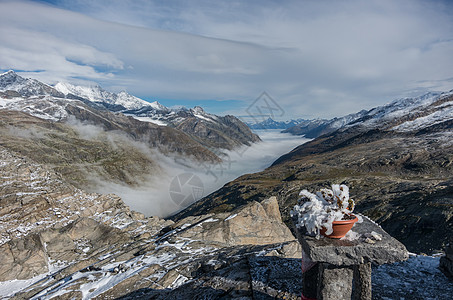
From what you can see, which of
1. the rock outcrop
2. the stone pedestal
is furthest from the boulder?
the stone pedestal

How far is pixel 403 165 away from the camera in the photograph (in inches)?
3925

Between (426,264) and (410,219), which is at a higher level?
(426,264)

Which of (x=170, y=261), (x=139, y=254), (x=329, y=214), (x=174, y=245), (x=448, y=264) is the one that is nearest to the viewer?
(x=329, y=214)

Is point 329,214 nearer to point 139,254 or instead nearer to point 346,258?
point 346,258

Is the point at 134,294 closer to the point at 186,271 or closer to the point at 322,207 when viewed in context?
the point at 186,271

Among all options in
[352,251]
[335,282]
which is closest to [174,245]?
[335,282]

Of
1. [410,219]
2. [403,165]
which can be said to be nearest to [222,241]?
[410,219]

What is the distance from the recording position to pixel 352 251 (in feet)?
18.5

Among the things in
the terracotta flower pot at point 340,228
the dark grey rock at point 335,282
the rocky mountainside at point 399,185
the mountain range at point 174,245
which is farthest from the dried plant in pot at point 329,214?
the rocky mountainside at point 399,185

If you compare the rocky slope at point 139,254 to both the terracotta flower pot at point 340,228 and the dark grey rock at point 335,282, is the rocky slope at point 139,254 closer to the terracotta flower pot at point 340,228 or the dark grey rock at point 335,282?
the dark grey rock at point 335,282

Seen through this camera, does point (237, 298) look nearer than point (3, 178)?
Yes

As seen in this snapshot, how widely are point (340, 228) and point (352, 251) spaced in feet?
1.90

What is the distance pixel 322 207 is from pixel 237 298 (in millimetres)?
4568

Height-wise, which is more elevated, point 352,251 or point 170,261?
point 352,251
